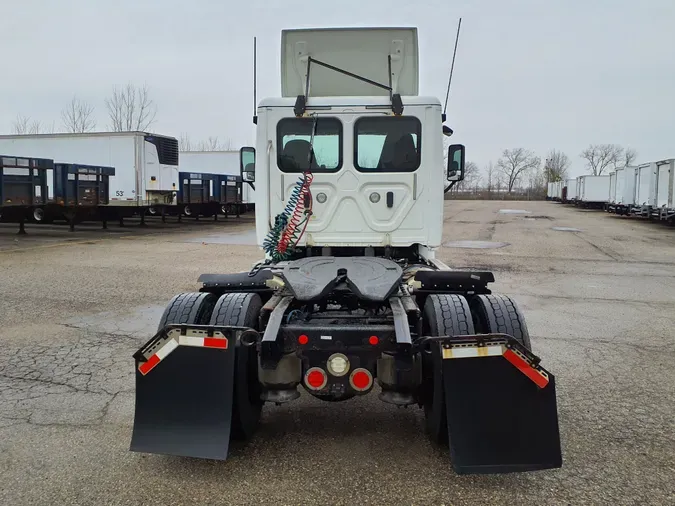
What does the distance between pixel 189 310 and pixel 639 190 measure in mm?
30847

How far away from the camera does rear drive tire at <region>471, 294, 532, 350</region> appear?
12.3 ft

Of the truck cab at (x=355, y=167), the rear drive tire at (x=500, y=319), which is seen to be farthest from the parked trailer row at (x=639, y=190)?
the rear drive tire at (x=500, y=319)

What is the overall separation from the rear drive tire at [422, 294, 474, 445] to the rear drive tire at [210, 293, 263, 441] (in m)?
1.08

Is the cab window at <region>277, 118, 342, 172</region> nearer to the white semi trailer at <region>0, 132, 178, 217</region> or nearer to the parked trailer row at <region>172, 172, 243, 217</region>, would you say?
the white semi trailer at <region>0, 132, 178, 217</region>

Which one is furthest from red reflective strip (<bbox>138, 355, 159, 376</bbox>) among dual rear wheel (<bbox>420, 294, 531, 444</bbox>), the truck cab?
the truck cab

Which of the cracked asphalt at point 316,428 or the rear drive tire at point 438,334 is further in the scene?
the rear drive tire at point 438,334

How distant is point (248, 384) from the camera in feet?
11.6

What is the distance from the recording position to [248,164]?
18.6ft

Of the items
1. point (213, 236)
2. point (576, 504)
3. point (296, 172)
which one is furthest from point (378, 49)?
point (213, 236)

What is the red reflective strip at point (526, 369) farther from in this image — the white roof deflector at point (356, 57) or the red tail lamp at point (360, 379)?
the white roof deflector at point (356, 57)

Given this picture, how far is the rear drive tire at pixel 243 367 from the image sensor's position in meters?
3.45

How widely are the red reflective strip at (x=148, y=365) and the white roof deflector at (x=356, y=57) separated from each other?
12.0 ft

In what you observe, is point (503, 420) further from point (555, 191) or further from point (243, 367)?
point (555, 191)

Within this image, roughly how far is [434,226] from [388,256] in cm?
52
